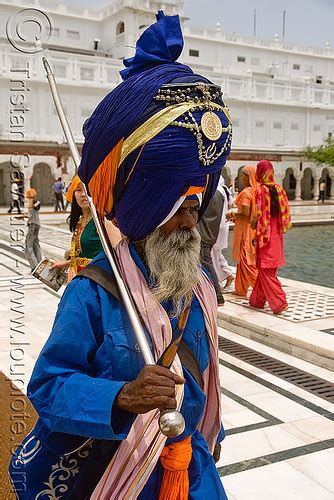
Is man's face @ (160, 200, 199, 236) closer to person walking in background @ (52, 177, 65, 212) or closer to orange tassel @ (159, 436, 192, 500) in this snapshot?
orange tassel @ (159, 436, 192, 500)

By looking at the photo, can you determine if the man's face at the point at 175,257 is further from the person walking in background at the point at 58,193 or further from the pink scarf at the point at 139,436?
the person walking in background at the point at 58,193

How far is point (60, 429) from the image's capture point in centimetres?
108

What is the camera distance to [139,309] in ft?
4.00

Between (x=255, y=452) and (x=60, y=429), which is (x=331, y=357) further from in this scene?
(x=60, y=429)

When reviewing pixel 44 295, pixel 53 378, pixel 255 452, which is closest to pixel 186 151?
pixel 53 378

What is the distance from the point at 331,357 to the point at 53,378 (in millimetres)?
3106

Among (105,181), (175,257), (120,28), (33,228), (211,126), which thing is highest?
(120,28)

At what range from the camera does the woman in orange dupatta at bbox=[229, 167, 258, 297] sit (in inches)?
209

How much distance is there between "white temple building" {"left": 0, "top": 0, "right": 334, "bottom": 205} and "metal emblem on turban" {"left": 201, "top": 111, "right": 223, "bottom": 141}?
17.4 m

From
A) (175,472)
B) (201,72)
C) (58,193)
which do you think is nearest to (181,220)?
(175,472)

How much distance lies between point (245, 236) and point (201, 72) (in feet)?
79.0

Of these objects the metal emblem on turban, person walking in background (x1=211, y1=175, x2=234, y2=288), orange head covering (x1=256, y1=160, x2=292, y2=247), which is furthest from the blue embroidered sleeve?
person walking in background (x1=211, y1=175, x2=234, y2=288)

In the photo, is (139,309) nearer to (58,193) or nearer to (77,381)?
(77,381)

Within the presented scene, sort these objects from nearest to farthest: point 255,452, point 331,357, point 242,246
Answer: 1. point 255,452
2. point 331,357
3. point 242,246
